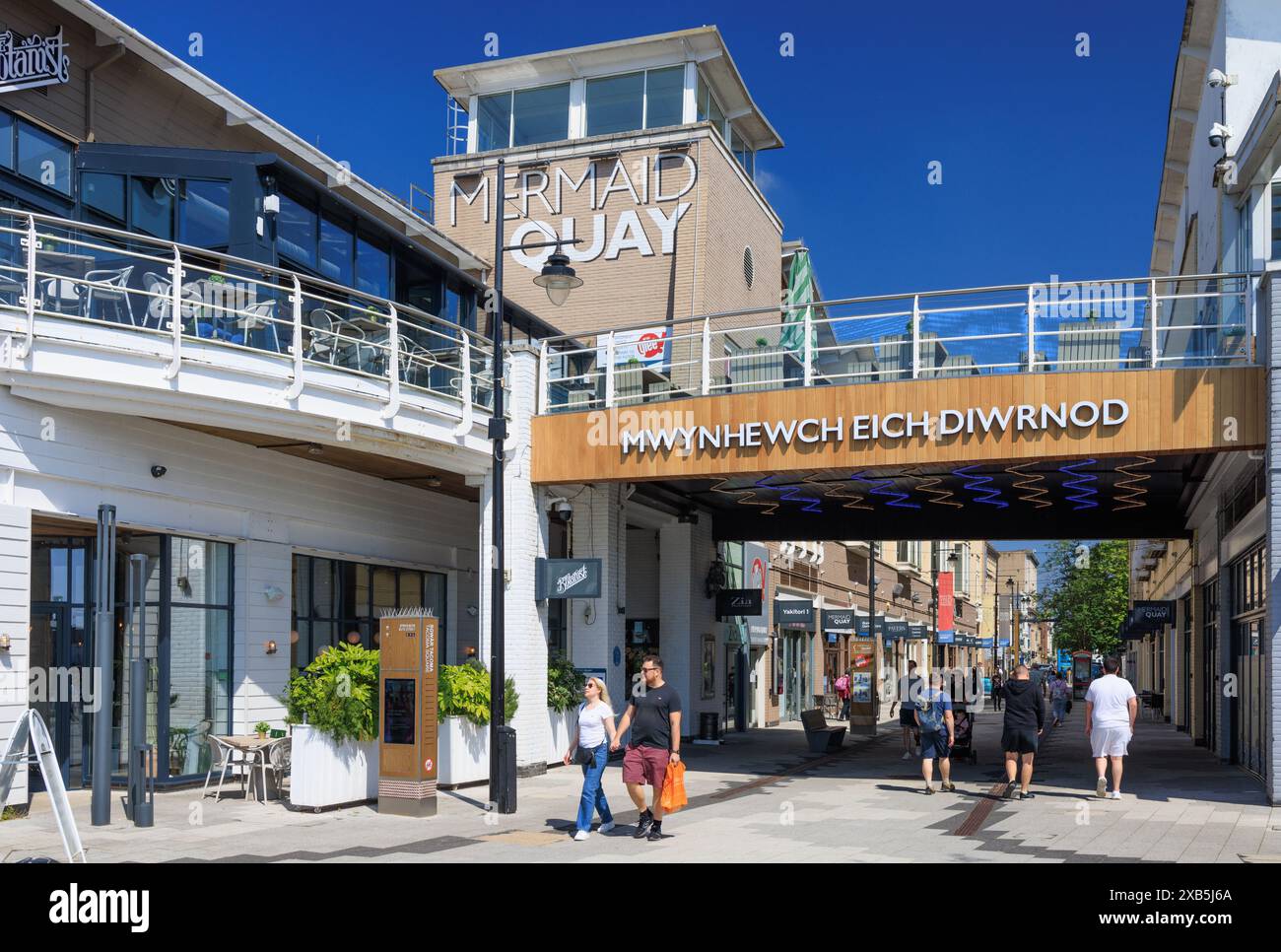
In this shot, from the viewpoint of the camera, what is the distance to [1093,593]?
6562 cm

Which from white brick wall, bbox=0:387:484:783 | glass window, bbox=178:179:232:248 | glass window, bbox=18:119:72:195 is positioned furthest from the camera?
glass window, bbox=178:179:232:248

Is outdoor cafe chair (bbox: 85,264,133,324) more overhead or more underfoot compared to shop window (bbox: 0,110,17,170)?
more underfoot

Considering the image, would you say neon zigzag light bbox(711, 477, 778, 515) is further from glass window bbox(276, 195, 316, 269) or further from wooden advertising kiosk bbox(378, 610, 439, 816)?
wooden advertising kiosk bbox(378, 610, 439, 816)

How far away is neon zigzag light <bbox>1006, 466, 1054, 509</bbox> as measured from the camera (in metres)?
20.0

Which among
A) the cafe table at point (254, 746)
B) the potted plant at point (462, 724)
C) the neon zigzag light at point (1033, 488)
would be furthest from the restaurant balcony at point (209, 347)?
the neon zigzag light at point (1033, 488)

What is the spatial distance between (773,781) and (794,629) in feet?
71.2

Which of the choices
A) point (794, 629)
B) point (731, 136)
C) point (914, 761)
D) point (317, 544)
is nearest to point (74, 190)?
point (317, 544)

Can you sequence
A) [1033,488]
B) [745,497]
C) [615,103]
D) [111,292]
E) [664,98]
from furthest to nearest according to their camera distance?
1. [615,103]
2. [664,98]
3. [745,497]
4. [1033,488]
5. [111,292]

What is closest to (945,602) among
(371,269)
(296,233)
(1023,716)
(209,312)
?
(371,269)

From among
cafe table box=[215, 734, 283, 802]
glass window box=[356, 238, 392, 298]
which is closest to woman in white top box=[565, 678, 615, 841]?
cafe table box=[215, 734, 283, 802]

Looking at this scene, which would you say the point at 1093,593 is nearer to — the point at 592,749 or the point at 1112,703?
the point at 1112,703

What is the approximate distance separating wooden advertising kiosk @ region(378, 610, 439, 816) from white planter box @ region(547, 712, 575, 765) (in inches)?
205

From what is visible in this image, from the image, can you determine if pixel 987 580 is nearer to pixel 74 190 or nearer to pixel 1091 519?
pixel 1091 519

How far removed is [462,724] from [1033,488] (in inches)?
417
